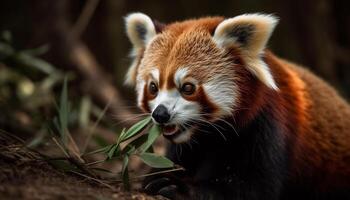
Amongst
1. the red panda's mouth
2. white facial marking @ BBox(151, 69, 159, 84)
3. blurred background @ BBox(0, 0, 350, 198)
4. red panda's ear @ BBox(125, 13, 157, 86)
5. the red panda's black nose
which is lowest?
blurred background @ BBox(0, 0, 350, 198)

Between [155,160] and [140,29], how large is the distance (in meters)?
1.22

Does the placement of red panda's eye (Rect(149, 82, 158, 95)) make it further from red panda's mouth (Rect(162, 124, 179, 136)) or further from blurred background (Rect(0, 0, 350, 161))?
blurred background (Rect(0, 0, 350, 161))

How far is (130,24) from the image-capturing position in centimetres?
468

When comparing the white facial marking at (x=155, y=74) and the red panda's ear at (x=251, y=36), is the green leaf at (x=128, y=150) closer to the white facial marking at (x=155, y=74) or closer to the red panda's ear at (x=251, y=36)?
the white facial marking at (x=155, y=74)

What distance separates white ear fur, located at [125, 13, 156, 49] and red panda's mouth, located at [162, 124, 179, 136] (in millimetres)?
894

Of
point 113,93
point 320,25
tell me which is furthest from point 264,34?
point 320,25

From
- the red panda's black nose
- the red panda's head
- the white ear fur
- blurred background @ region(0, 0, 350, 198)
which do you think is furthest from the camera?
blurred background @ region(0, 0, 350, 198)

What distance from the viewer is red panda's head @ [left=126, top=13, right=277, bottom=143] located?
3.96 m

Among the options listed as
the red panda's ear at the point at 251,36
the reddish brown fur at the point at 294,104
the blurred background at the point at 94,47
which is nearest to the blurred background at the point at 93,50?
the blurred background at the point at 94,47

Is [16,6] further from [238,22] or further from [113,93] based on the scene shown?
[238,22]

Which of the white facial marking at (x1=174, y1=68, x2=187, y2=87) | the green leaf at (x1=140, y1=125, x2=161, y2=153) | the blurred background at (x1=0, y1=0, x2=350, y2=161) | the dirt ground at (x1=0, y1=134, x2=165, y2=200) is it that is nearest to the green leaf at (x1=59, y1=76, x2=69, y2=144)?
the dirt ground at (x1=0, y1=134, x2=165, y2=200)

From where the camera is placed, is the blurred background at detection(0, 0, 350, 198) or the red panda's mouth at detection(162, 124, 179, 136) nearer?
the red panda's mouth at detection(162, 124, 179, 136)

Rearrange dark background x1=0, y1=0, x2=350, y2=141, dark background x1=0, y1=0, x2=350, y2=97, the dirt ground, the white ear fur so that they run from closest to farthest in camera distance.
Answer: the dirt ground
the white ear fur
dark background x1=0, y1=0, x2=350, y2=141
dark background x1=0, y1=0, x2=350, y2=97

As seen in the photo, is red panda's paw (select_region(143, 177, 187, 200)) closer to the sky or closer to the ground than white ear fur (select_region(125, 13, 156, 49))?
closer to the ground
